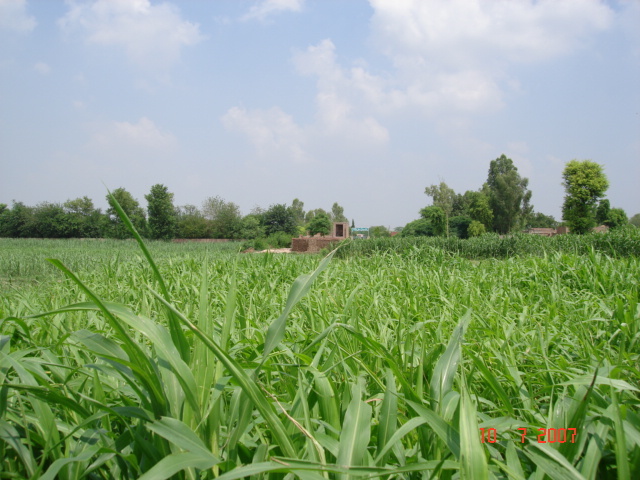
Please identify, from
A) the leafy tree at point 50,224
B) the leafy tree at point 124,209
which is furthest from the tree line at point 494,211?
the leafy tree at point 50,224

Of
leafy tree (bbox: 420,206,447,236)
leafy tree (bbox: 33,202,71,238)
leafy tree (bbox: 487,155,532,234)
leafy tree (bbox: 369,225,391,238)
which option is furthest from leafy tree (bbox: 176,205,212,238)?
leafy tree (bbox: 487,155,532,234)

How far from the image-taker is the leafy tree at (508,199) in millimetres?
40719

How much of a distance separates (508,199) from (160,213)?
3666 centimetres

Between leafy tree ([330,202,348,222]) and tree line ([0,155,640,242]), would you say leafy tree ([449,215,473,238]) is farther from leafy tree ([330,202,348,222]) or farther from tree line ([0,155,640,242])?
leafy tree ([330,202,348,222])

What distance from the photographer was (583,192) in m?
30.4

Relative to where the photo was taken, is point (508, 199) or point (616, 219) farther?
point (616, 219)

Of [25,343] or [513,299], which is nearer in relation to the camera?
[25,343]

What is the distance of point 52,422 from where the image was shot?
3.55ft

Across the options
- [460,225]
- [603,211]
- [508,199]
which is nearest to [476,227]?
[460,225]

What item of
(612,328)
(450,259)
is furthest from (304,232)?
(612,328)

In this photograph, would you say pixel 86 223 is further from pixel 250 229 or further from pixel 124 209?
pixel 250 229

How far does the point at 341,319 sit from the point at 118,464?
5.25 ft

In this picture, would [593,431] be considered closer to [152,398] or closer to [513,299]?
[152,398]

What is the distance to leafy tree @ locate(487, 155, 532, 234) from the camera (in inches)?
1603
